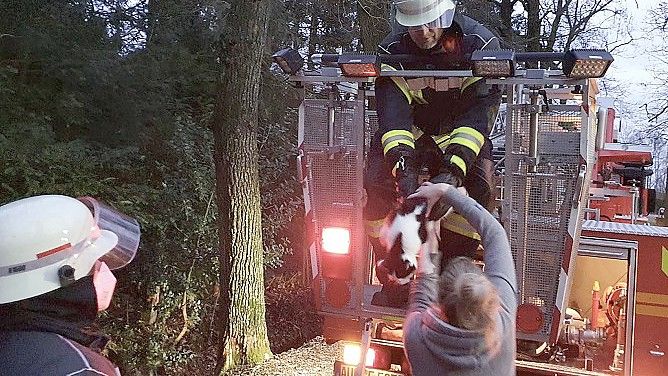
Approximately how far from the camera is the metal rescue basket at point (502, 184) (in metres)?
4.18

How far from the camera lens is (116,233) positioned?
257 centimetres

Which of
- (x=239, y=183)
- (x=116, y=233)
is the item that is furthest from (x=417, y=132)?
(x=239, y=183)

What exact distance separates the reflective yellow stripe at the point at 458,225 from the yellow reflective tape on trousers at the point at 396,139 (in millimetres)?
449

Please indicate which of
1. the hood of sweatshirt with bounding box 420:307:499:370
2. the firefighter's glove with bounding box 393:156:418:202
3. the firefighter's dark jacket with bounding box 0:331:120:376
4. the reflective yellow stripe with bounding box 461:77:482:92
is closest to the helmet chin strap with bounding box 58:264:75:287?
the firefighter's dark jacket with bounding box 0:331:120:376

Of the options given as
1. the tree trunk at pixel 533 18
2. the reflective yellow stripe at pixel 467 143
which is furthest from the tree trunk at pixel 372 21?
the tree trunk at pixel 533 18

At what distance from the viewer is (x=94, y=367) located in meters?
2.16

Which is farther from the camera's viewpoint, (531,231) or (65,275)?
(531,231)

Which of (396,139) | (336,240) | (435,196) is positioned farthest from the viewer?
(336,240)

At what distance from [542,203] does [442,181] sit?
644 millimetres

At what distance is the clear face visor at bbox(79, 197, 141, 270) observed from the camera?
251 centimetres

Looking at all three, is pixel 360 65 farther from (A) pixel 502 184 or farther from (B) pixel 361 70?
(A) pixel 502 184

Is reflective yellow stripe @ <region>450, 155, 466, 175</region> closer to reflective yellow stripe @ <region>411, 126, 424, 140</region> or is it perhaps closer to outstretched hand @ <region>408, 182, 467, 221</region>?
outstretched hand @ <region>408, 182, 467, 221</region>

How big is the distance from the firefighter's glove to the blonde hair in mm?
1559

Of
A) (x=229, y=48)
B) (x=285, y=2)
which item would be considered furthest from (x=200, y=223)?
(x=285, y=2)
